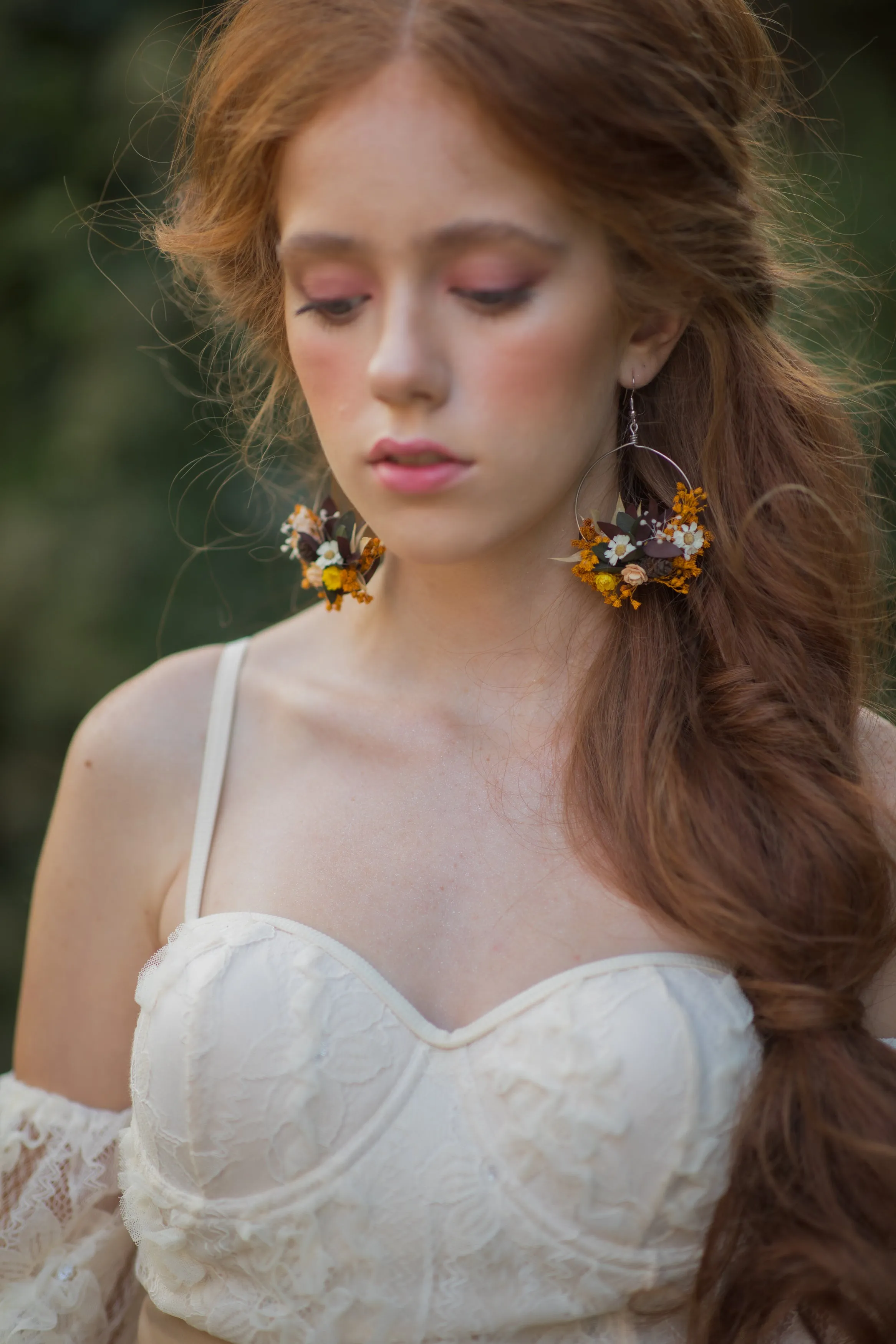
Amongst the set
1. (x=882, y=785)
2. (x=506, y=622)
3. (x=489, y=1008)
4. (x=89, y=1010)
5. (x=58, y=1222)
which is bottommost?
(x=58, y=1222)

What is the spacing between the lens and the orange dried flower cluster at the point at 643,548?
147 centimetres

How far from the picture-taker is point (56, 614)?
2.53 meters

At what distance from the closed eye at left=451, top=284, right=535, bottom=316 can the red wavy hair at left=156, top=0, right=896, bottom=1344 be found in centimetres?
10

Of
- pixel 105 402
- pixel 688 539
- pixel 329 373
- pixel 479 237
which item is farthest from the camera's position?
pixel 105 402

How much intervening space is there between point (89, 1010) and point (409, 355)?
903 mm

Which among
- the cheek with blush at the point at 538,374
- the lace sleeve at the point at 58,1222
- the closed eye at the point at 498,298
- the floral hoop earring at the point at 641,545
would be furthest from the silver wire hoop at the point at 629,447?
the lace sleeve at the point at 58,1222

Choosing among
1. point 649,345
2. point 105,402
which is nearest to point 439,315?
point 649,345

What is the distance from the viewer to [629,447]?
60.1 inches

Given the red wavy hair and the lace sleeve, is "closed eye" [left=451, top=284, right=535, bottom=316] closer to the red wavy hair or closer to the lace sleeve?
the red wavy hair

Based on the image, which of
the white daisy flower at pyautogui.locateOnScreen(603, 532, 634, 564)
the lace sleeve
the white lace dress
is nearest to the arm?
the lace sleeve

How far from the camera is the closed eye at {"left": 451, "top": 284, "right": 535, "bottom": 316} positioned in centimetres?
127

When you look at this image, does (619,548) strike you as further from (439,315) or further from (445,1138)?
(445,1138)

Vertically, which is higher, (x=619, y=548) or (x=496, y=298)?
(x=496, y=298)

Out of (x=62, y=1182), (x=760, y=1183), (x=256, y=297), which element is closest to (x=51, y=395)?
(x=256, y=297)
